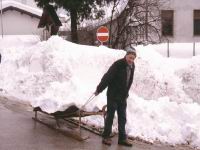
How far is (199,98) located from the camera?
1405 centimetres

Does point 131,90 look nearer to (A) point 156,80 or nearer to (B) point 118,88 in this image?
(A) point 156,80

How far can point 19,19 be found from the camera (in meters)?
49.8

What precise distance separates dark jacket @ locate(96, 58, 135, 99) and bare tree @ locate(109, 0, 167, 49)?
20.1m

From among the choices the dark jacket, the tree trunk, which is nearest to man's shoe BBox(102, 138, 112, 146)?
the dark jacket

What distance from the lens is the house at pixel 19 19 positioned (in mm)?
49219

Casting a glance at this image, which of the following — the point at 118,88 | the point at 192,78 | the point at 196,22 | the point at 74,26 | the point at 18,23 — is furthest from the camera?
the point at 18,23

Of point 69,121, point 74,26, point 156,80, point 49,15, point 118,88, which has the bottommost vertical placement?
point 69,121

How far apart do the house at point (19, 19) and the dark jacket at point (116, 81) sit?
40.2m

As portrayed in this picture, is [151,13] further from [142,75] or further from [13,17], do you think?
[13,17]

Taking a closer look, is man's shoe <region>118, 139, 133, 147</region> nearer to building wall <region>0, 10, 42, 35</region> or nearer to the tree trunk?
the tree trunk

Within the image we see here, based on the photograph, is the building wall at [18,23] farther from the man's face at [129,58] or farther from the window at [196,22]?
the man's face at [129,58]

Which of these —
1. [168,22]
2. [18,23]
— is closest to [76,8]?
[168,22]

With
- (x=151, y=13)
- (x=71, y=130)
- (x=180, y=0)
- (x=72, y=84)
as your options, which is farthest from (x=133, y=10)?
(x=71, y=130)

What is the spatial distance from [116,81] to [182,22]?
28845 mm
